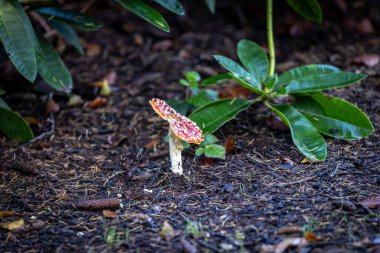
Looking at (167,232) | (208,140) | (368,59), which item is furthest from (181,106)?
(368,59)

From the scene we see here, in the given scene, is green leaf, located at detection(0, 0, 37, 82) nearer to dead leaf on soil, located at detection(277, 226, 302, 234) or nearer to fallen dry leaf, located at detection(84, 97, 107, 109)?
fallen dry leaf, located at detection(84, 97, 107, 109)

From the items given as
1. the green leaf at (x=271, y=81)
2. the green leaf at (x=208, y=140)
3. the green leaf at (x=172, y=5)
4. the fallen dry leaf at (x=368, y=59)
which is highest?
the green leaf at (x=172, y=5)

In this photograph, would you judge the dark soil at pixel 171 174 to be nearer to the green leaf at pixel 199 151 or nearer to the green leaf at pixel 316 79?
the green leaf at pixel 199 151

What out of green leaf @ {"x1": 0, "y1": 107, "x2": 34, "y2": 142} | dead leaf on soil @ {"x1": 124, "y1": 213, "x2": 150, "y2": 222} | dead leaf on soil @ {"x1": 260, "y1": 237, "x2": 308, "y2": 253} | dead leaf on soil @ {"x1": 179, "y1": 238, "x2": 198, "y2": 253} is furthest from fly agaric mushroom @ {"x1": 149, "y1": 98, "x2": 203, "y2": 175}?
green leaf @ {"x1": 0, "y1": 107, "x2": 34, "y2": 142}

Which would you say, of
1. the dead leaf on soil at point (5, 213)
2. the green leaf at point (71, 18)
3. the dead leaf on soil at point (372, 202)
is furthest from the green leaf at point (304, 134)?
the dead leaf on soil at point (5, 213)

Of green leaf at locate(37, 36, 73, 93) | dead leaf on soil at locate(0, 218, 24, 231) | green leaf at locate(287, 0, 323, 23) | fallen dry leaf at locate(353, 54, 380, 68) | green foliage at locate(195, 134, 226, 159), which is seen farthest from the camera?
fallen dry leaf at locate(353, 54, 380, 68)

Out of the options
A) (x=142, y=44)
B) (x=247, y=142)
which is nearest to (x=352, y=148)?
(x=247, y=142)
